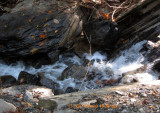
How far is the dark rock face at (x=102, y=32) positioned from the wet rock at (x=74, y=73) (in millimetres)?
1803

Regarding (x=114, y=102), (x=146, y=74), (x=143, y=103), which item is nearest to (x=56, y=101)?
(x=114, y=102)

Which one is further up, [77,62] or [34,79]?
[77,62]

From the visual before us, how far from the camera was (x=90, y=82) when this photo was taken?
21.8 feet

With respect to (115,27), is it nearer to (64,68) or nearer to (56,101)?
(64,68)

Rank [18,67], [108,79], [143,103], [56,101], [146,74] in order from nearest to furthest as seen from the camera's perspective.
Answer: [143,103] < [56,101] < [146,74] < [108,79] < [18,67]

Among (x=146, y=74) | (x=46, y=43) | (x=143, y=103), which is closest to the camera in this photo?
(x=143, y=103)

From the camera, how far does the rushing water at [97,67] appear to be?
6613 mm

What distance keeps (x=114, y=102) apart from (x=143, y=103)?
566mm

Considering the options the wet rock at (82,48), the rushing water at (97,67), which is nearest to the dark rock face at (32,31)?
the rushing water at (97,67)

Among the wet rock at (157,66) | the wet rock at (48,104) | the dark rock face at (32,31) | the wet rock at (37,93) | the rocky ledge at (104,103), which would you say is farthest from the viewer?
the dark rock face at (32,31)

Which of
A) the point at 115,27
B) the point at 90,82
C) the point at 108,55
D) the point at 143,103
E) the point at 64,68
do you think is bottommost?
the point at 143,103

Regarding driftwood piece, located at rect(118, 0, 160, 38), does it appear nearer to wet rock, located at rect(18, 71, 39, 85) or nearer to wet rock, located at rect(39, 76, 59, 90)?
wet rock, located at rect(39, 76, 59, 90)

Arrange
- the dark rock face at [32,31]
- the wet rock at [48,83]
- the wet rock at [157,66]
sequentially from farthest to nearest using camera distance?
the dark rock face at [32,31] → the wet rock at [48,83] → the wet rock at [157,66]

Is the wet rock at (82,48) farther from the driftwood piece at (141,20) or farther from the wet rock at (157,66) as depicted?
the wet rock at (157,66)
